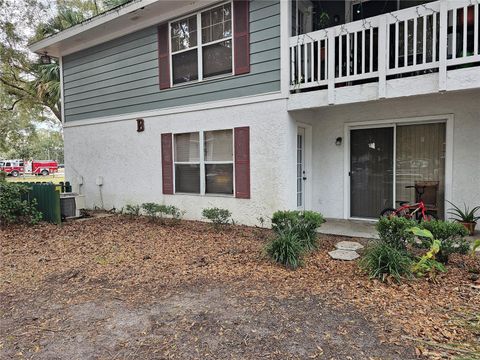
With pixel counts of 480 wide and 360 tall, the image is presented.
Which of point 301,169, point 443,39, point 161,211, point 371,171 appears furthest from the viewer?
point 161,211

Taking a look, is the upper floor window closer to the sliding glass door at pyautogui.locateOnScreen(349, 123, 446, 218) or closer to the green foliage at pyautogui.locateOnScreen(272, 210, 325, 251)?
the sliding glass door at pyautogui.locateOnScreen(349, 123, 446, 218)

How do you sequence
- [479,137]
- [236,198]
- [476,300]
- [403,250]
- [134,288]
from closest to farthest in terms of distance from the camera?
[476,300] < [134,288] < [403,250] < [479,137] < [236,198]

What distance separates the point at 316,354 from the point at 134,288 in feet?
7.32

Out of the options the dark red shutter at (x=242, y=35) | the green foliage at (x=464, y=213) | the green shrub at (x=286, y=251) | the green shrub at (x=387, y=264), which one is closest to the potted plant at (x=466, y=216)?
the green foliage at (x=464, y=213)

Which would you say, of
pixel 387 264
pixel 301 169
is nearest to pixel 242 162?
pixel 301 169

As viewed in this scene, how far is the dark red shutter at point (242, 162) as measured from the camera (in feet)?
22.0

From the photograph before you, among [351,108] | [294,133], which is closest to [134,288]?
[294,133]

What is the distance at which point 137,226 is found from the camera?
23.5 feet

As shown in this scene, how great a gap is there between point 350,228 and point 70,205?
6.56 m

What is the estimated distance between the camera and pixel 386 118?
6.45 m

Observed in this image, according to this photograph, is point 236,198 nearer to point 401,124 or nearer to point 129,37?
point 401,124

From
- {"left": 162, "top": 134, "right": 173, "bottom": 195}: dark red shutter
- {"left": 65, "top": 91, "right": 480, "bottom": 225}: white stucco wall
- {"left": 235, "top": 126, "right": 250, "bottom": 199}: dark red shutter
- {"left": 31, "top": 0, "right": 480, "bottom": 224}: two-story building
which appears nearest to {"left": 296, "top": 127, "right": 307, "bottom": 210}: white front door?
{"left": 31, "top": 0, "right": 480, "bottom": 224}: two-story building

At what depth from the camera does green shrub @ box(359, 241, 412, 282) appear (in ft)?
12.1

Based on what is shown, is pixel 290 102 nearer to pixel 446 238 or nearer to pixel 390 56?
pixel 390 56
